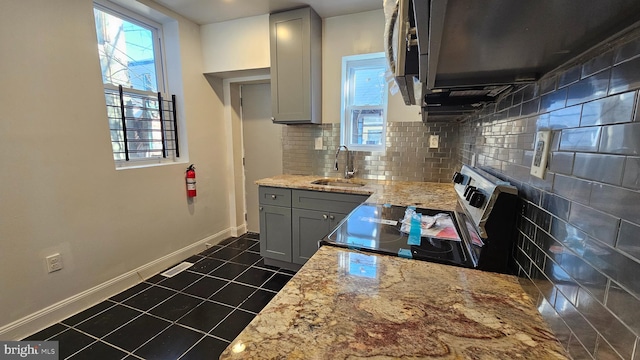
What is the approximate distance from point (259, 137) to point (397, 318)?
10.3 feet

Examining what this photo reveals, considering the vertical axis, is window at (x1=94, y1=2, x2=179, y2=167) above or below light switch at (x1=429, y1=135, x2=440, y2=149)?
above

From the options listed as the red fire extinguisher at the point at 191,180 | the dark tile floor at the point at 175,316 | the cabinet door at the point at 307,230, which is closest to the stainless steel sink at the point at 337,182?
the cabinet door at the point at 307,230

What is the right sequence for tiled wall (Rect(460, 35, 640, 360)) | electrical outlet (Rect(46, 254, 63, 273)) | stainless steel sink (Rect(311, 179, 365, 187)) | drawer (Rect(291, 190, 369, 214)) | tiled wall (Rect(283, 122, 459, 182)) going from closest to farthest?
tiled wall (Rect(460, 35, 640, 360)), electrical outlet (Rect(46, 254, 63, 273)), drawer (Rect(291, 190, 369, 214)), tiled wall (Rect(283, 122, 459, 182)), stainless steel sink (Rect(311, 179, 365, 187))

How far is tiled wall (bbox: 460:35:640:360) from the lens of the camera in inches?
15.6

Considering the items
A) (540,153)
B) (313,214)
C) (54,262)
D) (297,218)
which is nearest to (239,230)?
(297,218)

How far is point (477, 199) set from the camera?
0.90m

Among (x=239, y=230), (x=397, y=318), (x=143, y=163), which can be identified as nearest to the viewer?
(x=397, y=318)

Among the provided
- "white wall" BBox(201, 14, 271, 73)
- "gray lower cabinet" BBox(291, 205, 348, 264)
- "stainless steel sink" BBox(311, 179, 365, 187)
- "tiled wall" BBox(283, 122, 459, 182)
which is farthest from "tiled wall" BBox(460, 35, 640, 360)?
"white wall" BBox(201, 14, 271, 73)

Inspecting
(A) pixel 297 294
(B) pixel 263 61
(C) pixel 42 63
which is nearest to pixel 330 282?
(A) pixel 297 294

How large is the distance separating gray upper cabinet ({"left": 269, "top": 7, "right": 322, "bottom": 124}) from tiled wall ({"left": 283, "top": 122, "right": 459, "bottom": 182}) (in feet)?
1.04

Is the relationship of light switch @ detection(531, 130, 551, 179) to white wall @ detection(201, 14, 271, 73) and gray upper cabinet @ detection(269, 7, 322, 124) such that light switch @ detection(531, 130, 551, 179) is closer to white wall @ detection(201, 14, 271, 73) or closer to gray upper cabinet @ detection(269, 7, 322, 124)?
gray upper cabinet @ detection(269, 7, 322, 124)

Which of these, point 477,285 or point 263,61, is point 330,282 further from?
point 263,61

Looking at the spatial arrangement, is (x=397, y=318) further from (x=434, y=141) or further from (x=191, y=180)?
(x=191, y=180)

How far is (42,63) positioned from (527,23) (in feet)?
8.78
